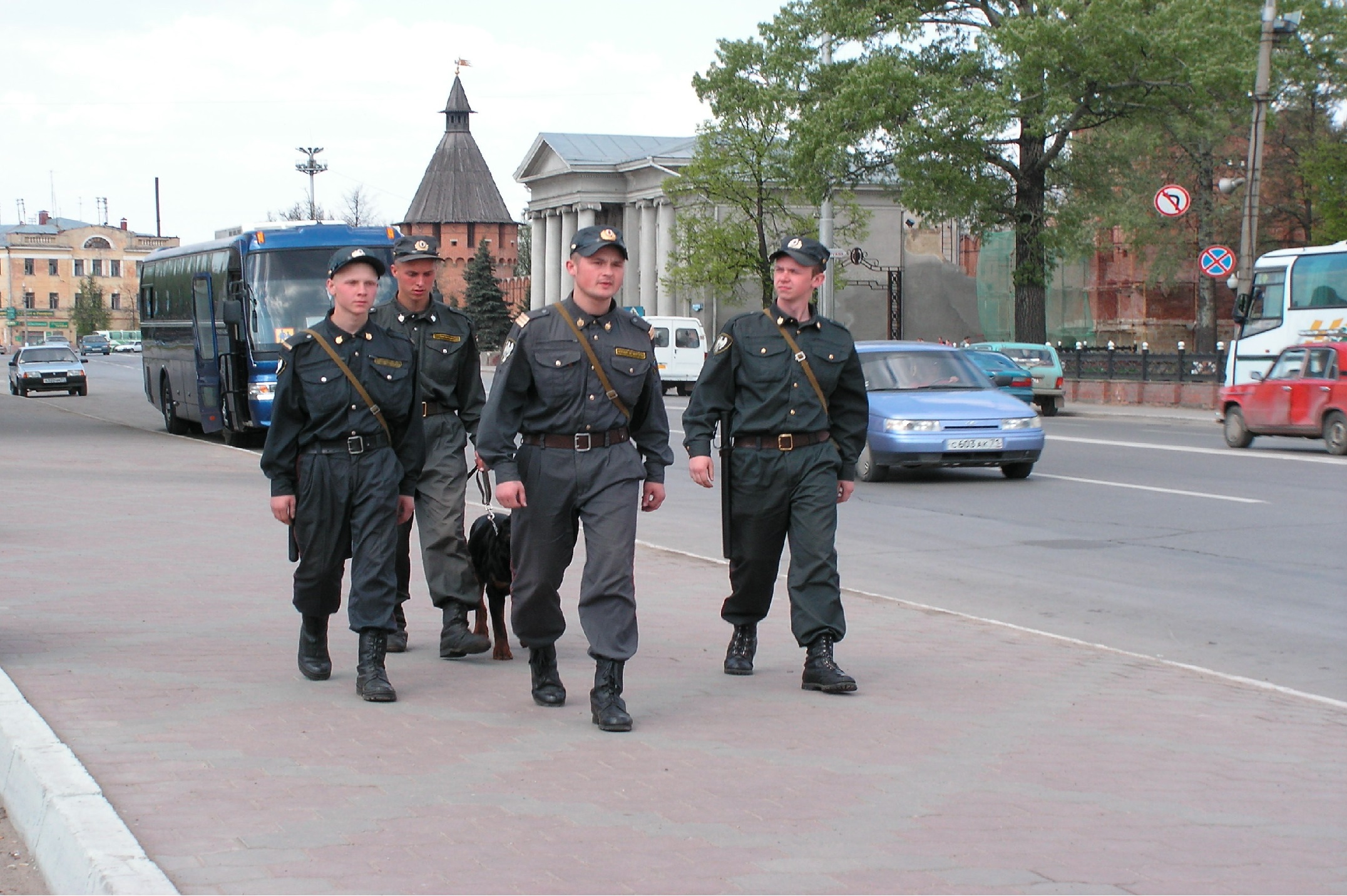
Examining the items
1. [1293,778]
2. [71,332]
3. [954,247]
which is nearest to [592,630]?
[1293,778]

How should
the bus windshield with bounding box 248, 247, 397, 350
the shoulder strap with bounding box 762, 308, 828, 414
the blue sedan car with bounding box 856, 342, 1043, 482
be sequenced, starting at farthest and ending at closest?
the bus windshield with bounding box 248, 247, 397, 350 < the blue sedan car with bounding box 856, 342, 1043, 482 < the shoulder strap with bounding box 762, 308, 828, 414

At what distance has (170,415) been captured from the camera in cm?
2784

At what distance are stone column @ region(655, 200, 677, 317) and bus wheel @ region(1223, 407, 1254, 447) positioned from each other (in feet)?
178

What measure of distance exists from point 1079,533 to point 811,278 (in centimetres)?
718

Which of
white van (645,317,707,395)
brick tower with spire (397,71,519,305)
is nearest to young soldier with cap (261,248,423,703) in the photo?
white van (645,317,707,395)

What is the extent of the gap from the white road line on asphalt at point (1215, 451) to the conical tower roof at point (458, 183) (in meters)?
95.3

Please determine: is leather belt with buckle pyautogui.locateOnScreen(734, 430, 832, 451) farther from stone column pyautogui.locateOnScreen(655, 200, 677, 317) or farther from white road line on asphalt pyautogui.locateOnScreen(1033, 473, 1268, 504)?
stone column pyautogui.locateOnScreen(655, 200, 677, 317)

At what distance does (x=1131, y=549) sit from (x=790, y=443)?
6307 mm

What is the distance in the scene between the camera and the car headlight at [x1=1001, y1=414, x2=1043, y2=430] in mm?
17312

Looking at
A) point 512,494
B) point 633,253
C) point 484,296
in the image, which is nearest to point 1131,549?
point 512,494

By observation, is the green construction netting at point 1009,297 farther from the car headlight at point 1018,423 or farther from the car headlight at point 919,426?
the car headlight at point 919,426

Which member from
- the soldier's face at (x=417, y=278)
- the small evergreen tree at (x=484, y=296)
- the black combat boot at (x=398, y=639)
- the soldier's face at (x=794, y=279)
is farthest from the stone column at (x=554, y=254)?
the soldier's face at (x=794, y=279)

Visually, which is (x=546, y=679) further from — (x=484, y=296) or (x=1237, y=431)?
(x=484, y=296)

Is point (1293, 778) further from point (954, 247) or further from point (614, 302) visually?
point (954, 247)
